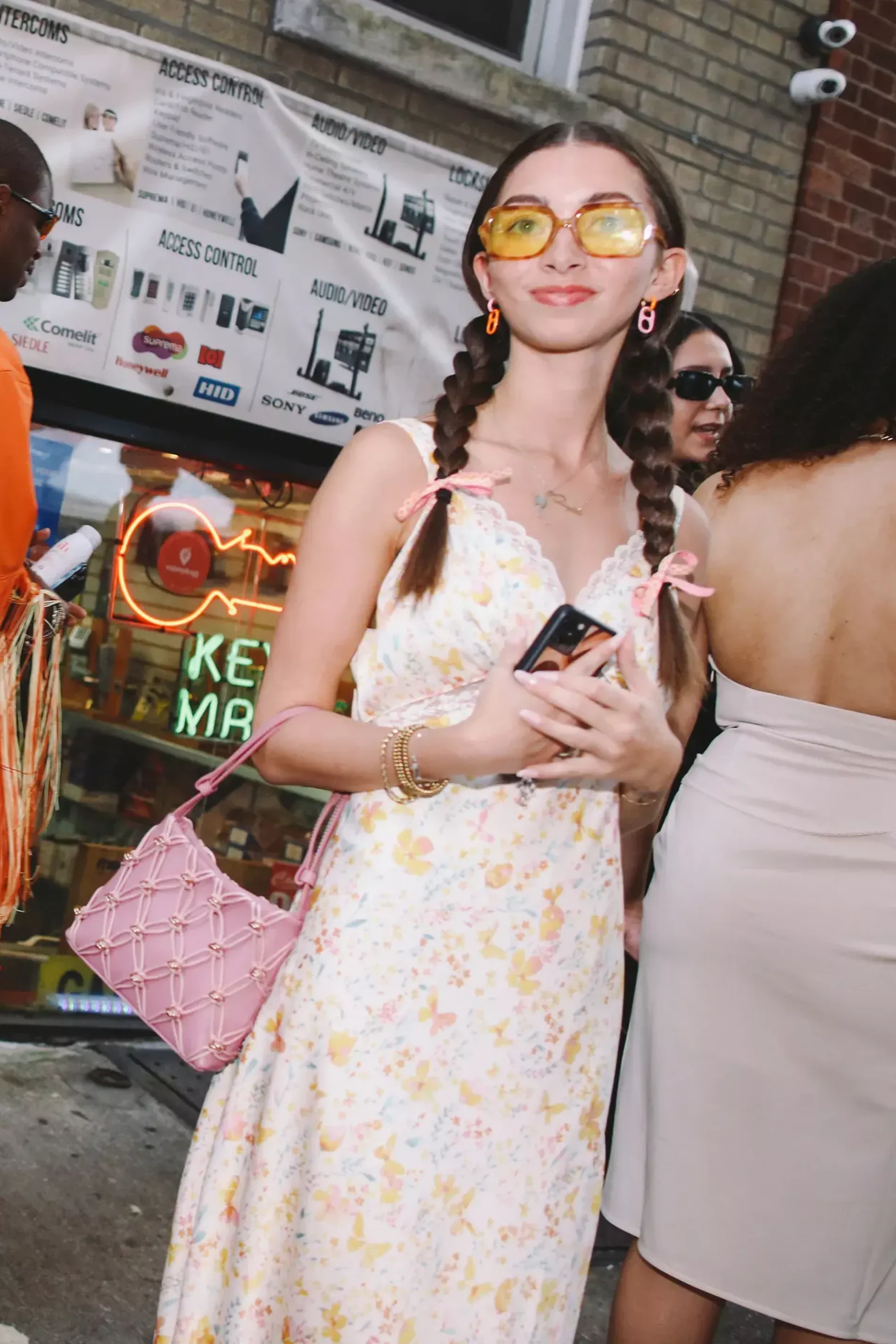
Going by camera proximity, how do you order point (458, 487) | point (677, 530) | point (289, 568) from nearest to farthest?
point (458, 487), point (677, 530), point (289, 568)

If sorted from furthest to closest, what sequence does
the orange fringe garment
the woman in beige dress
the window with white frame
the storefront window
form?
the window with white frame
the storefront window
the orange fringe garment
the woman in beige dress

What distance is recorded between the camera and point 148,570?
486 cm

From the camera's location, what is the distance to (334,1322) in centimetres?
174

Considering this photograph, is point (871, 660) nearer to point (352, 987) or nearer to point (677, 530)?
point (677, 530)

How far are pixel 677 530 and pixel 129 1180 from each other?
249 cm

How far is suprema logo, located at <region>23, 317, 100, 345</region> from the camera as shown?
423 centimetres

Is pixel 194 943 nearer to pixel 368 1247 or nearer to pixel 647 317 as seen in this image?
pixel 368 1247

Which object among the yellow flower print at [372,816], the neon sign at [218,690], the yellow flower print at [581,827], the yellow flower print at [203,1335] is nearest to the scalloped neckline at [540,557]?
the yellow flower print at [581,827]

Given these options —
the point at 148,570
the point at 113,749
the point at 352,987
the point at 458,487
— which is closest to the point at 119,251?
the point at 148,570

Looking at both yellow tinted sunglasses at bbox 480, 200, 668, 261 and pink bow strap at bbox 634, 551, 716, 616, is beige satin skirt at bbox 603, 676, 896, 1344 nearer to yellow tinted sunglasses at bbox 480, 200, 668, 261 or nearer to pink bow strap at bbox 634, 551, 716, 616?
pink bow strap at bbox 634, 551, 716, 616

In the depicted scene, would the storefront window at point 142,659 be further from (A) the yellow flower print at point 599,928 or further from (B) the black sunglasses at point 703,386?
(A) the yellow flower print at point 599,928

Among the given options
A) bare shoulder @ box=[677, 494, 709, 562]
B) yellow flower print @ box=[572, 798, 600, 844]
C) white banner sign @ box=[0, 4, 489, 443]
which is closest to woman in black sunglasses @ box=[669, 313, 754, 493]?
white banner sign @ box=[0, 4, 489, 443]

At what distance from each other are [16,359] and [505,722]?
1.54 m

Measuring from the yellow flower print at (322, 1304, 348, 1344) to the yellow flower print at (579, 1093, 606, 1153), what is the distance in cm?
39
